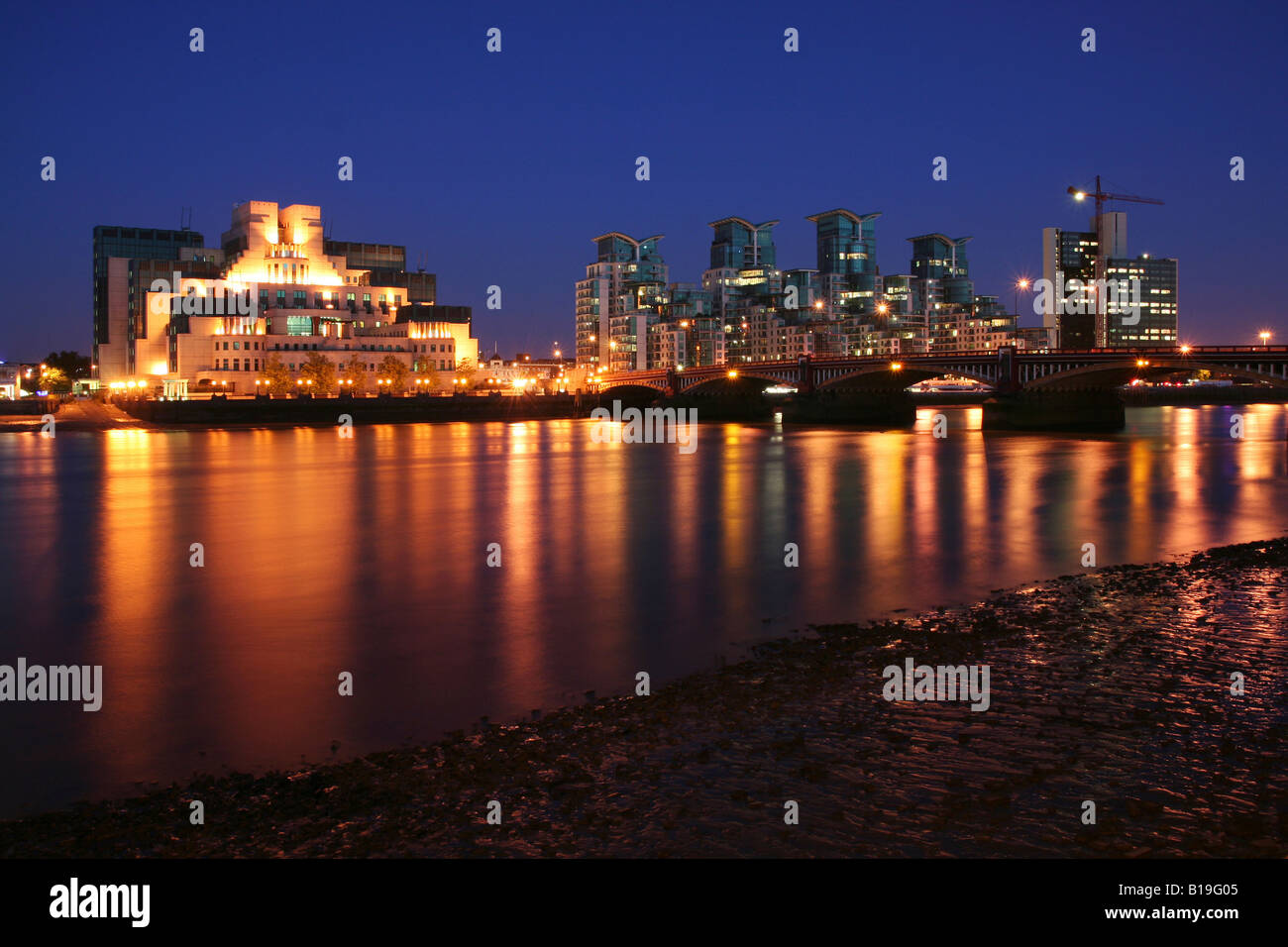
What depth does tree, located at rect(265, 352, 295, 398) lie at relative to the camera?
116 meters

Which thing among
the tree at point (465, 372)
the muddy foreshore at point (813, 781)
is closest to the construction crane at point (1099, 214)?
the tree at point (465, 372)

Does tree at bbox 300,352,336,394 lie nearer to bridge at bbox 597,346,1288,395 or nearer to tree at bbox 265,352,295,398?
tree at bbox 265,352,295,398

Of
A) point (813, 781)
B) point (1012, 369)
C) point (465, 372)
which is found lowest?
point (813, 781)

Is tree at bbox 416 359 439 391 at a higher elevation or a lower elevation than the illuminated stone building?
lower

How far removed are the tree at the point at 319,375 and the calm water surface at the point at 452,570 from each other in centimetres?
6982

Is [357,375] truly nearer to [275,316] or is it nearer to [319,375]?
[319,375]

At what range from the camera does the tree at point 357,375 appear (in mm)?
120938

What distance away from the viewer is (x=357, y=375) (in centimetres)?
12150

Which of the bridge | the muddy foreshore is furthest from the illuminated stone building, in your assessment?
the muddy foreshore

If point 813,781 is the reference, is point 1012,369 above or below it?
above

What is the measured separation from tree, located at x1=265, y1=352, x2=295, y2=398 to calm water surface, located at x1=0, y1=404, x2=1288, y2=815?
69.9 m

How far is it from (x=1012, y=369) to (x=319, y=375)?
253 ft

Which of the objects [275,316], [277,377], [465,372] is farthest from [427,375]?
[275,316]

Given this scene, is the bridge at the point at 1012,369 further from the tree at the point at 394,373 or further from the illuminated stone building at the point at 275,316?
the illuminated stone building at the point at 275,316
